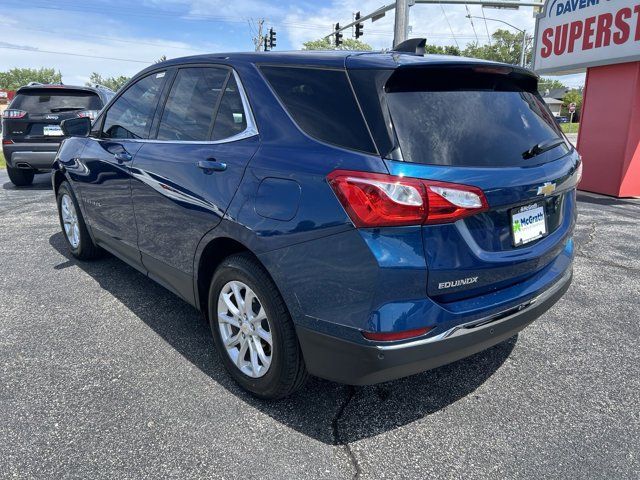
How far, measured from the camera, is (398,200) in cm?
188

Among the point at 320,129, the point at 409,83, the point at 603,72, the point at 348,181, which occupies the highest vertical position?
the point at 603,72

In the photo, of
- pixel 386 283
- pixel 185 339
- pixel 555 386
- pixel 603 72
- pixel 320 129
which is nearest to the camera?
pixel 386 283

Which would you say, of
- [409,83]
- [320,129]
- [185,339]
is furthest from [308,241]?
[185,339]

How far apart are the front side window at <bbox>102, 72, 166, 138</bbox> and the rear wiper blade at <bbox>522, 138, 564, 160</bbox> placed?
8.01 ft

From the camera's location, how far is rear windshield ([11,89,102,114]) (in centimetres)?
869

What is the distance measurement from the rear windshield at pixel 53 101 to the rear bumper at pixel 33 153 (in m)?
0.63

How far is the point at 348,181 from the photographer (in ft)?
6.38

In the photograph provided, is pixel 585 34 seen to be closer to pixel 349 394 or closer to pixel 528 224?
pixel 528 224

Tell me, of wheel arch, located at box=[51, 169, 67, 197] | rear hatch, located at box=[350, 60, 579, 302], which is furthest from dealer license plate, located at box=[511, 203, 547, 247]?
wheel arch, located at box=[51, 169, 67, 197]

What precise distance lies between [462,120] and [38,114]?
8837 millimetres

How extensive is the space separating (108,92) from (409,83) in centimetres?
916

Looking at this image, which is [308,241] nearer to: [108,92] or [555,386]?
[555,386]

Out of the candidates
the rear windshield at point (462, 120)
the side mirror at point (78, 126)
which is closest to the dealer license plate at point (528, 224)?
the rear windshield at point (462, 120)

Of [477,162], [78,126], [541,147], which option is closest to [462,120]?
[477,162]
